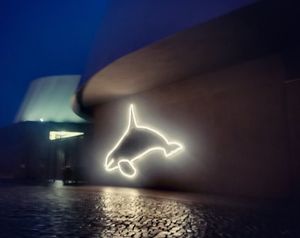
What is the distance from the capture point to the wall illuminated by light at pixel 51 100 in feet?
98.3

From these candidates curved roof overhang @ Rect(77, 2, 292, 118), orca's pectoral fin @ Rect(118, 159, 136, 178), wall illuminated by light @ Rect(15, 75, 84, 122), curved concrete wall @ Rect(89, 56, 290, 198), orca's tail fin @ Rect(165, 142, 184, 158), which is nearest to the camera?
curved roof overhang @ Rect(77, 2, 292, 118)

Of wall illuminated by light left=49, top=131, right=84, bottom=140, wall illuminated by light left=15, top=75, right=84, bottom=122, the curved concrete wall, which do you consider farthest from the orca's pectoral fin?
wall illuminated by light left=15, top=75, right=84, bottom=122

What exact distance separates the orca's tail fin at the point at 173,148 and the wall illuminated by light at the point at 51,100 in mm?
15433

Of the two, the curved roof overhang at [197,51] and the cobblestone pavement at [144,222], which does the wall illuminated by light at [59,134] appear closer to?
the curved roof overhang at [197,51]

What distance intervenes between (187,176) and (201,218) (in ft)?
24.1

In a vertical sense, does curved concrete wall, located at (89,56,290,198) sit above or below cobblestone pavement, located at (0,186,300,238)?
above

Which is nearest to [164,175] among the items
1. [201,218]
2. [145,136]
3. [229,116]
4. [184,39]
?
[145,136]

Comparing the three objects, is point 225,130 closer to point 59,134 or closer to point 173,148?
point 173,148

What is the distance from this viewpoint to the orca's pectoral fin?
1673 centimetres

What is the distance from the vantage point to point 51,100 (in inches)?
1230

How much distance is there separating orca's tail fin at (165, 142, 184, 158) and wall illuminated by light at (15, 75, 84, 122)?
1543 cm

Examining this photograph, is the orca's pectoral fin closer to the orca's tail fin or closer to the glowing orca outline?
the glowing orca outline

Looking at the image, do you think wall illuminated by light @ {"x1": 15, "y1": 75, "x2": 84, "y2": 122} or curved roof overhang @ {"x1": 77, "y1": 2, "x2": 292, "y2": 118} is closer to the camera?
curved roof overhang @ {"x1": 77, "y1": 2, "x2": 292, "y2": 118}

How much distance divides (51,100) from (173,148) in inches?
749
